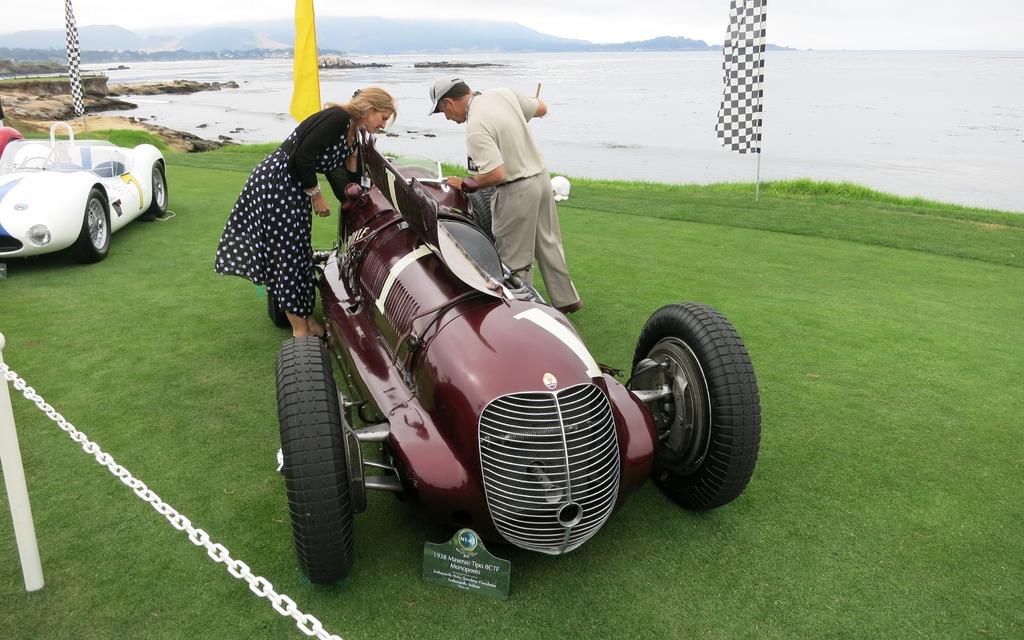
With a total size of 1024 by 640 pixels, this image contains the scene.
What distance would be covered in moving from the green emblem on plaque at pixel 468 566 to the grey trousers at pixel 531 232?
214 centimetres

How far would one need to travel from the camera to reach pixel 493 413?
243cm

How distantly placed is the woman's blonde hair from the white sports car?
3254 millimetres

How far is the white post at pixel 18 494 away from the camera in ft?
7.27

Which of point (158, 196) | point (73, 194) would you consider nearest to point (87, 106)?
point (158, 196)

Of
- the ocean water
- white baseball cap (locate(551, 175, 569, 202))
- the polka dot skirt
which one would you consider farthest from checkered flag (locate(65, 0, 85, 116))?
the polka dot skirt

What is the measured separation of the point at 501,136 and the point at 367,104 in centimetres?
80

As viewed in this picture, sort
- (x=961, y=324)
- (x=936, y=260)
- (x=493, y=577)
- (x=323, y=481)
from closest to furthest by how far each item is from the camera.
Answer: (x=323, y=481), (x=493, y=577), (x=961, y=324), (x=936, y=260)

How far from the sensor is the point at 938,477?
3.24 metres

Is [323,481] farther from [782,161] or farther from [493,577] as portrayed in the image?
[782,161]

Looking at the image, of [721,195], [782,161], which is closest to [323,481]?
[721,195]

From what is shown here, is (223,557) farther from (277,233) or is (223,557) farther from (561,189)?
(561,189)

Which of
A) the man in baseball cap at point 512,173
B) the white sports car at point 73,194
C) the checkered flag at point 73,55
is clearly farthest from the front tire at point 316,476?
the checkered flag at point 73,55

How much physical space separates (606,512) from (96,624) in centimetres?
172

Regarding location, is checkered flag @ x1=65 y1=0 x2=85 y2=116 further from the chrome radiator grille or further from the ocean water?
the chrome radiator grille
